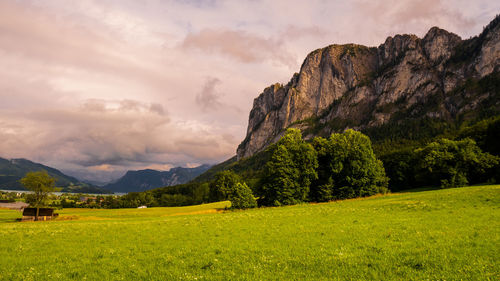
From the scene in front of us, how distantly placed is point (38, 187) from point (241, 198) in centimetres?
5460

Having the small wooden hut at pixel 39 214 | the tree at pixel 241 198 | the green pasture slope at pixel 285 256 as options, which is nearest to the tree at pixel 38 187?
the small wooden hut at pixel 39 214

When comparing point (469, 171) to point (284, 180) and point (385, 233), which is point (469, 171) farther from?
point (385, 233)

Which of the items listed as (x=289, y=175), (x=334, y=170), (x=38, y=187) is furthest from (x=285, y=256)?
(x=38, y=187)

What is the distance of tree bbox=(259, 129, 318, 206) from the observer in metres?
65.3

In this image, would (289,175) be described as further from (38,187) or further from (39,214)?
(38,187)

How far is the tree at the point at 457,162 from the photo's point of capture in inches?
2731

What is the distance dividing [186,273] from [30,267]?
32.8 ft

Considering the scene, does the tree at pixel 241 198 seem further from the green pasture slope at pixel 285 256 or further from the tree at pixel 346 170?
the green pasture slope at pixel 285 256

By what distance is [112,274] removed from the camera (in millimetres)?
12594

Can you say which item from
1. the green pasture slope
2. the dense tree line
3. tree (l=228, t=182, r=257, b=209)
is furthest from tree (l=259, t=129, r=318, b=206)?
the green pasture slope

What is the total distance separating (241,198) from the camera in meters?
63.8

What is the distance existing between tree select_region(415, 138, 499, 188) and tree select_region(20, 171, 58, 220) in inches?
4278

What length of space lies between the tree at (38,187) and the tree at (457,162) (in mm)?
108661

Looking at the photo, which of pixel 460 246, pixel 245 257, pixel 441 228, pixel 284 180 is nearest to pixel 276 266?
pixel 245 257
